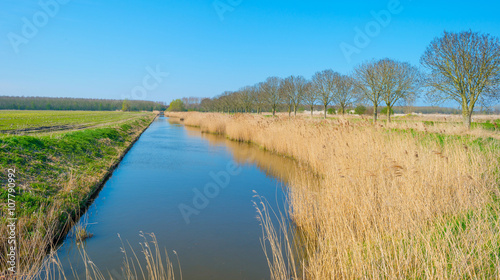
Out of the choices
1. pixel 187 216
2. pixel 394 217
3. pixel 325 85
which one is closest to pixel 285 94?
pixel 325 85

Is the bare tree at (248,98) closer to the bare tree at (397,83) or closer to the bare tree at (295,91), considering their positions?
the bare tree at (295,91)

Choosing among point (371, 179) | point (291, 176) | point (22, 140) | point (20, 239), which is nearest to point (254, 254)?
point (371, 179)

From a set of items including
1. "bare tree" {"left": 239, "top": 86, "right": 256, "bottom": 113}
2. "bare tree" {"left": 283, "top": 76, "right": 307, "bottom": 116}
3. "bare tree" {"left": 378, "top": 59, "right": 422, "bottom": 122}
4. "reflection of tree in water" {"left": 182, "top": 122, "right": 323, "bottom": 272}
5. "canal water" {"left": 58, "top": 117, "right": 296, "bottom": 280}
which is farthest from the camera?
"bare tree" {"left": 239, "top": 86, "right": 256, "bottom": 113}

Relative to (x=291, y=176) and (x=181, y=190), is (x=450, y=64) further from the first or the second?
(x=181, y=190)

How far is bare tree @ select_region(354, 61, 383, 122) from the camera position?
87.5ft

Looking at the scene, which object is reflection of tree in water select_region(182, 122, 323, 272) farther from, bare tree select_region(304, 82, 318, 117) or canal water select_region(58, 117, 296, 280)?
bare tree select_region(304, 82, 318, 117)

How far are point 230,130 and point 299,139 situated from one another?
369 inches

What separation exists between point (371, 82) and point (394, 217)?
26.5 meters

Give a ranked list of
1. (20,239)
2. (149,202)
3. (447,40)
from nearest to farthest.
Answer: (20,239) → (149,202) → (447,40)

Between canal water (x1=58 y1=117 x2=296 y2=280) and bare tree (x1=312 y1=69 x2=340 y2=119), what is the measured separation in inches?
1147

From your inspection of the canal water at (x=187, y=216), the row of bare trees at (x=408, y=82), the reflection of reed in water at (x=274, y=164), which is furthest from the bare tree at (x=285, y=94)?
the canal water at (x=187, y=216)

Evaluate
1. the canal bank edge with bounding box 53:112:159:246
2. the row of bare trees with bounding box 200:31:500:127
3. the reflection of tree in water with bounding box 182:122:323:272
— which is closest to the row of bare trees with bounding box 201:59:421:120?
the row of bare trees with bounding box 200:31:500:127

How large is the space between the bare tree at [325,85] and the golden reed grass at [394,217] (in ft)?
100

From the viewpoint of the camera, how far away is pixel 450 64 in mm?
17359
